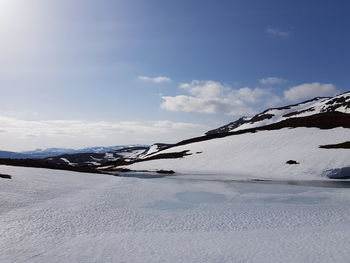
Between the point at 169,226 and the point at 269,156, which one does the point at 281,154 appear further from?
the point at 169,226

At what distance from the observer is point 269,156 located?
52.7 m

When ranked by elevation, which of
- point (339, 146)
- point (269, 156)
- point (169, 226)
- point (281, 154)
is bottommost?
point (169, 226)

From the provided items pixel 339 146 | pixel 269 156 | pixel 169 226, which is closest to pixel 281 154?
pixel 269 156

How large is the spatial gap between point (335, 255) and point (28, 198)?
18.9 meters

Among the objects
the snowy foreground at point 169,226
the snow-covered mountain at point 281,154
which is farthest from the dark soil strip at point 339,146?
the snowy foreground at point 169,226

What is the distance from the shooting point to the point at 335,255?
1125cm

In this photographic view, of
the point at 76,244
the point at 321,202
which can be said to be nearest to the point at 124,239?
the point at 76,244

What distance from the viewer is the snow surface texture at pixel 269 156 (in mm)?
42912

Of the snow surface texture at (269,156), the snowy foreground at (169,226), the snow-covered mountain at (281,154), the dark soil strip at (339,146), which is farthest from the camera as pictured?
the dark soil strip at (339,146)

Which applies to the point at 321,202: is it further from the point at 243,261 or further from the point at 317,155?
the point at 317,155

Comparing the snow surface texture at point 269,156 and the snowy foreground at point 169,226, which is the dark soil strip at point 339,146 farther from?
the snowy foreground at point 169,226

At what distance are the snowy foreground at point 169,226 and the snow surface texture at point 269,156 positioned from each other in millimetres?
17569

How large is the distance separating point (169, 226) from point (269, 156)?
133 feet

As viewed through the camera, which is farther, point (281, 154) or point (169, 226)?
point (281, 154)
